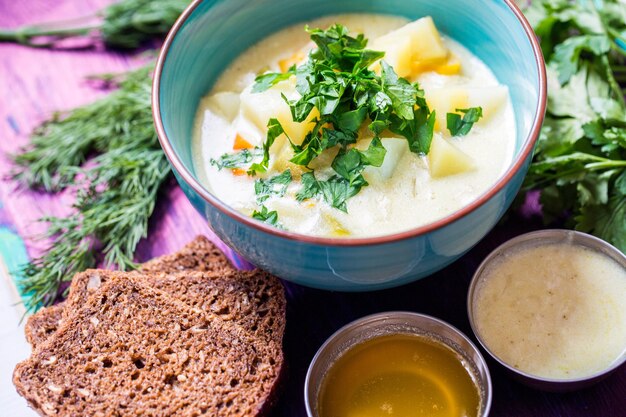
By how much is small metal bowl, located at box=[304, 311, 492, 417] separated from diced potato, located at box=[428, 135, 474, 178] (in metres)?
0.49

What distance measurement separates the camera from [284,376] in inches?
98.7

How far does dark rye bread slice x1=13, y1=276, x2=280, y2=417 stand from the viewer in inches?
94.1

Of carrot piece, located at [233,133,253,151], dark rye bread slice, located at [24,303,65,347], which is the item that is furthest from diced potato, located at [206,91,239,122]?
dark rye bread slice, located at [24,303,65,347]

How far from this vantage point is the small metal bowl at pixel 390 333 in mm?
2338

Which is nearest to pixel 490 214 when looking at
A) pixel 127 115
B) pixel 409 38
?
pixel 409 38

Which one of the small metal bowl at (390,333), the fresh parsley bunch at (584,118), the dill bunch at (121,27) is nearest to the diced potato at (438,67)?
the fresh parsley bunch at (584,118)

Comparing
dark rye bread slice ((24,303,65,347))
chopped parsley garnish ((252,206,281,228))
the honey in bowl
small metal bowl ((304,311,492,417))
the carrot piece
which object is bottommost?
the honey in bowl

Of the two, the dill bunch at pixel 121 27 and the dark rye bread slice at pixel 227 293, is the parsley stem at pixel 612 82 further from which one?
the dill bunch at pixel 121 27

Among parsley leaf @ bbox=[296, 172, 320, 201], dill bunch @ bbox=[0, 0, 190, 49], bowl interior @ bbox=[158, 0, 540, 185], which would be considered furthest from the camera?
dill bunch @ bbox=[0, 0, 190, 49]

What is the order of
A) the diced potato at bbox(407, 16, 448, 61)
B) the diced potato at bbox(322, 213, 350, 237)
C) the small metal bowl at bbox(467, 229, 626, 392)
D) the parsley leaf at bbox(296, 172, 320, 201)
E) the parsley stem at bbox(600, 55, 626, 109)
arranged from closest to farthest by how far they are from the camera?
the small metal bowl at bbox(467, 229, 626, 392) → the diced potato at bbox(322, 213, 350, 237) → the parsley leaf at bbox(296, 172, 320, 201) → the diced potato at bbox(407, 16, 448, 61) → the parsley stem at bbox(600, 55, 626, 109)

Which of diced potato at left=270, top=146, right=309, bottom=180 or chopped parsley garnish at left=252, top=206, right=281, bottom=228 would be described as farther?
diced potato at left=270, top=146, right=309, bottom=180

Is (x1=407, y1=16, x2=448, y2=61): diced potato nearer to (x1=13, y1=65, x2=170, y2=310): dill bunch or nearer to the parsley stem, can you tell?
the parsley stem

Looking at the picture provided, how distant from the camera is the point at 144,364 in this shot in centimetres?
247

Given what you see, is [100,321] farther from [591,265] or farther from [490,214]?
[591,265]
